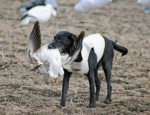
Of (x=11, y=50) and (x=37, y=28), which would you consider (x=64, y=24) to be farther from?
(x=37, y=28)

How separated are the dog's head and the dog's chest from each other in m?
0.15

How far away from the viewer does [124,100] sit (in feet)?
17.7

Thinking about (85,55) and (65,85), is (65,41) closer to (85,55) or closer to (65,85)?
(85,55)

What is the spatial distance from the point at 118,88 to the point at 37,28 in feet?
5.79

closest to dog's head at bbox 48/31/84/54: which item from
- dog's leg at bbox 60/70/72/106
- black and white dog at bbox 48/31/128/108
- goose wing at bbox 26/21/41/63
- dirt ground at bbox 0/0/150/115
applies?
black and white dog at bbox 48/31/128/108

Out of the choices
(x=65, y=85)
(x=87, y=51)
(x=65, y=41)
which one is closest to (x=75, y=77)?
(x=65, y=85)

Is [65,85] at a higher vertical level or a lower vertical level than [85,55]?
lower

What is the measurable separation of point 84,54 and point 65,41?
0.83 ft

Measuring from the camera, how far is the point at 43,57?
15.0 feet

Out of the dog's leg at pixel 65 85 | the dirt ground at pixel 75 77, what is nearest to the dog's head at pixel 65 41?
the dog's leg at pixel 65 85

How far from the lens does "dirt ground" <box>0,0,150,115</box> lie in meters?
5.03

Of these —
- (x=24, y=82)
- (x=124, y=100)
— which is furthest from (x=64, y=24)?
(x=124, y=100)

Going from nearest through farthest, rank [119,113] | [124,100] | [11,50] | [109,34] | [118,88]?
[119,113]
[124,100]
[118,88]
[11,50]
[109,34]

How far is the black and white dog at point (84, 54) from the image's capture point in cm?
464
